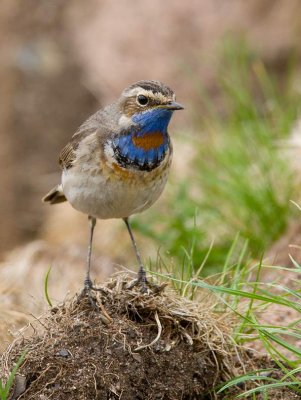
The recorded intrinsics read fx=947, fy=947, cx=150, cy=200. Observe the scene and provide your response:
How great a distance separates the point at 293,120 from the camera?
789 centimetres

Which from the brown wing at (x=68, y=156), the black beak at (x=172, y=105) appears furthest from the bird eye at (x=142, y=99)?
the brown wing at (x=68, y=156)

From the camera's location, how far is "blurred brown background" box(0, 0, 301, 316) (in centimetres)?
1173

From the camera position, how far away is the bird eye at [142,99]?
5.01 m

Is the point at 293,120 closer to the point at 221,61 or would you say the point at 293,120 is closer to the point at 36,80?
the point at 221,61

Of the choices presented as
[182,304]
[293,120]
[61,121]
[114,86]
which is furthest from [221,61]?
[182,304]

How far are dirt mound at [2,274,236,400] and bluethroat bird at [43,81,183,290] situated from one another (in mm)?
421

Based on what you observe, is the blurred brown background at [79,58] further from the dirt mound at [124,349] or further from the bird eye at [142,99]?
the dirt mound at [124,349]

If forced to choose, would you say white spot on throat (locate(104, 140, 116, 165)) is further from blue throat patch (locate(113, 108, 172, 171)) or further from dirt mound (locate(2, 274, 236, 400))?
dirt mound (locate(2, 274, 236, 400))

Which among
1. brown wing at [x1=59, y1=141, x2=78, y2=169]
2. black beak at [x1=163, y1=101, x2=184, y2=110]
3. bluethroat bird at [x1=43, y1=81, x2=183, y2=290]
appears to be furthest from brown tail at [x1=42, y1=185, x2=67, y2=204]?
black beak at [x1=163, y1=101, x2=184, y2=110]

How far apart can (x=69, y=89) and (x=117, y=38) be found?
92 centimetres

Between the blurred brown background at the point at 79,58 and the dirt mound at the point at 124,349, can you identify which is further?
the blurred brown background at the point at 79,58

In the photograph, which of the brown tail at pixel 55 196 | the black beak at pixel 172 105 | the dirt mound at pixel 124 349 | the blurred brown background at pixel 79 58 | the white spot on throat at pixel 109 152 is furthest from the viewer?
the blurred brown background at pixel 79 58

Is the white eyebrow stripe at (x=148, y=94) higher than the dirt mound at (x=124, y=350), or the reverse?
the white eyebrow stripe at (x=148, y=94)

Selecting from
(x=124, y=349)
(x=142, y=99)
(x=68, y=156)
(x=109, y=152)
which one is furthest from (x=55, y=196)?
(x=124, y=349)
